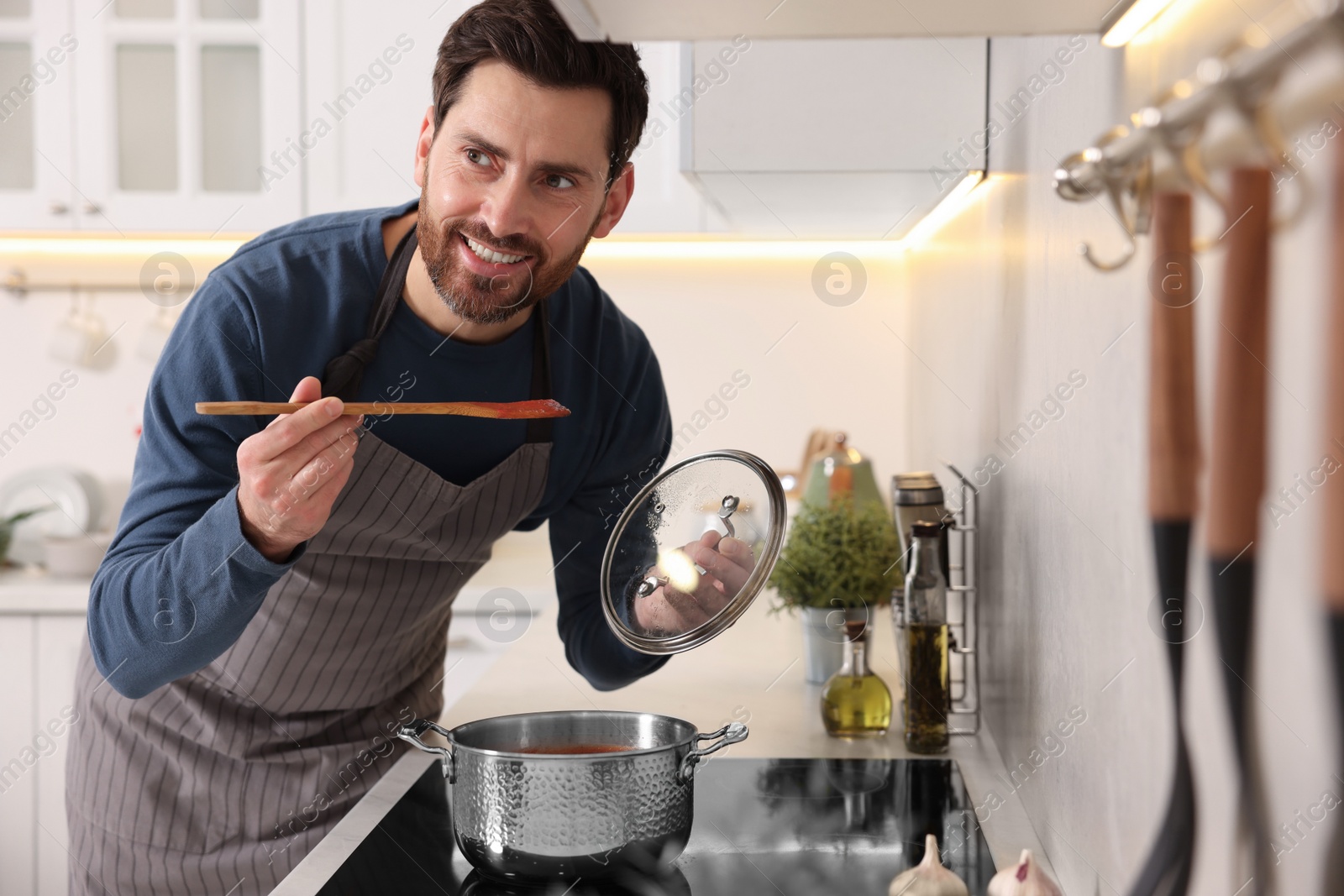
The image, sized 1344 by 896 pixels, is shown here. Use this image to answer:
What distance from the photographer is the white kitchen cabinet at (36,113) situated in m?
2.16

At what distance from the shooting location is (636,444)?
130 cm

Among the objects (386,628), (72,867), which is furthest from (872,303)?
(72,867)

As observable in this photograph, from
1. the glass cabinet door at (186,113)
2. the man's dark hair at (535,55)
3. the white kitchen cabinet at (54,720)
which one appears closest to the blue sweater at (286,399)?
the man's dark hair at (535,55)

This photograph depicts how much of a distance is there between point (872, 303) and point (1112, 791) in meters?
1.85


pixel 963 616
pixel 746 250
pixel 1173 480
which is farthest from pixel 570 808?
pixel 746 250

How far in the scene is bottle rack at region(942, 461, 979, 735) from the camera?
118 cm

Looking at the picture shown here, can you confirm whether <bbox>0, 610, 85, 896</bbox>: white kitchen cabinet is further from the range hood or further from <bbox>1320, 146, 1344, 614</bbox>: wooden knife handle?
<bbox>1320, 146, 1344, 614</bbox>: wooden knife handle

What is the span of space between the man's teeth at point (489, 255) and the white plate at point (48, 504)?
169cm

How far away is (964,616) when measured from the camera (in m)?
1.20

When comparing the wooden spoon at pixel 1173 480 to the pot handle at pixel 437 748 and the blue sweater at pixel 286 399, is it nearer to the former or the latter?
the pot handle at pixel 437 748

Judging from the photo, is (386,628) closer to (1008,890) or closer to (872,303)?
(1008,890)

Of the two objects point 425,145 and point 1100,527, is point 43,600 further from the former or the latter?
point 1100,527

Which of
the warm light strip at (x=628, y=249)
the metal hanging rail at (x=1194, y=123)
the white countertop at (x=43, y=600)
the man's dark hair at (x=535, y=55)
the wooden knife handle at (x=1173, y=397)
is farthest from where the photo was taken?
the warm light strip at (x=628, y=249)

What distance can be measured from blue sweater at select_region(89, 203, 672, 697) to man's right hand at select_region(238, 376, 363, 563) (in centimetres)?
3
